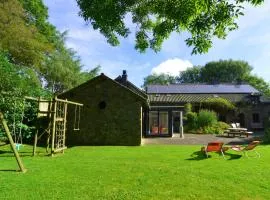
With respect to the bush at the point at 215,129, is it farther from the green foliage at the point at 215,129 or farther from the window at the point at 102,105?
the window at the point at 102,105

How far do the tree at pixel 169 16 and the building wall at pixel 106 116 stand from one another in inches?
561

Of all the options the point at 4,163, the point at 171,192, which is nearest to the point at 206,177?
the point at 171,192

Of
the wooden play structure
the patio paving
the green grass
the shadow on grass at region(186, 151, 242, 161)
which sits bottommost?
the green grass

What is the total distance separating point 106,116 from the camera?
76.8ft

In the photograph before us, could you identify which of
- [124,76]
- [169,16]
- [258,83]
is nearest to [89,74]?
[124,76]

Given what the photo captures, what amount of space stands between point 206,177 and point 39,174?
5.36 metres

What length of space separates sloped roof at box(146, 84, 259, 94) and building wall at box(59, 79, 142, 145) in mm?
26407

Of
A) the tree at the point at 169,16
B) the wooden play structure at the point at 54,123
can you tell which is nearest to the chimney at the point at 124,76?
the wooden play structure at the point at 54,123

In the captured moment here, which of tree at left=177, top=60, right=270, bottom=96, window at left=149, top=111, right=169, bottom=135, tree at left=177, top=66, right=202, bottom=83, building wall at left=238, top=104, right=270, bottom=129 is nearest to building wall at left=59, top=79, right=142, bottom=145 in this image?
window at left=149, top=111, right=169, bottom=135

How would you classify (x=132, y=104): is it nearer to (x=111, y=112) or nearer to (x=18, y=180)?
(x=111, y=112)

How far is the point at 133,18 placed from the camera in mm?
9016

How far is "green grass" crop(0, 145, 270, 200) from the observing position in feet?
28.5

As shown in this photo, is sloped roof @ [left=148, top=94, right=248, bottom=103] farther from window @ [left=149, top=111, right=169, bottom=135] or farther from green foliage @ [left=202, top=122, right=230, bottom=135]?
window @ [left=149, top=111, right=169, bottom=135]

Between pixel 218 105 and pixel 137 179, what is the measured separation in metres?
33.0
